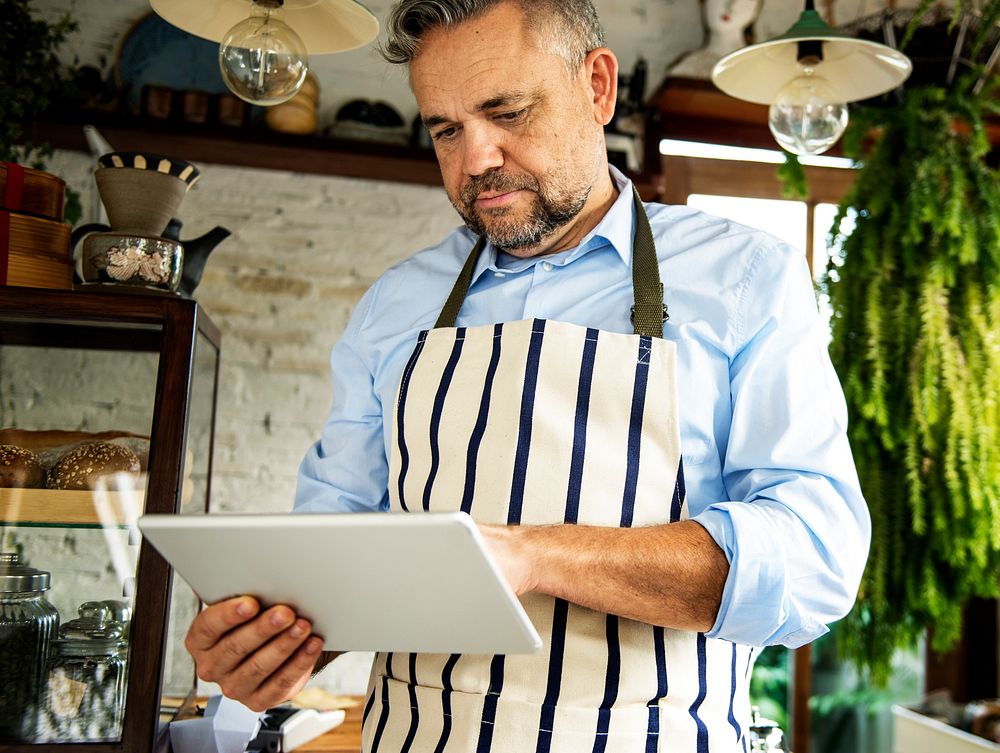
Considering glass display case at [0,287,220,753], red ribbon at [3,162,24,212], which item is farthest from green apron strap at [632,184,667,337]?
red ribbon at [3,162,24,212]

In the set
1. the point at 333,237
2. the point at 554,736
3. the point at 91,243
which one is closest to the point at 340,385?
the point at 91,243

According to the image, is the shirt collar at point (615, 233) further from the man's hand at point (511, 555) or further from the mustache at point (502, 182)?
the man's hand at point (511, 555)

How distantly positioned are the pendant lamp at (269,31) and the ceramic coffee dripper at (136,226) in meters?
0.28

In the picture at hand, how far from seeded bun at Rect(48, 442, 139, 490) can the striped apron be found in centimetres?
50

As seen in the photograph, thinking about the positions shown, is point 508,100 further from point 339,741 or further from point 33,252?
point 339,741

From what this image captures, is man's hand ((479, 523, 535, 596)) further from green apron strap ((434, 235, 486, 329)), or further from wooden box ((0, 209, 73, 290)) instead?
wooden box ((0, 209, 73, 290))

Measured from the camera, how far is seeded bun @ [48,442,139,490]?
1602 mm

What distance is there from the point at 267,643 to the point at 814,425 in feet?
2.18

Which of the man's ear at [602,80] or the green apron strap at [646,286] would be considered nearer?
the green apron strap at [646,286]

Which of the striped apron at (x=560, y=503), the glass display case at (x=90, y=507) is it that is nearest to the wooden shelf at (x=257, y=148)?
the glass display case at (x=90, y=507)

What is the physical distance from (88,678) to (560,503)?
84 centimetres

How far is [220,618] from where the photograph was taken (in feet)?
3.34

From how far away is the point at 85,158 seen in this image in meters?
3.10

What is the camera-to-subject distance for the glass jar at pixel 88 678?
153cm
